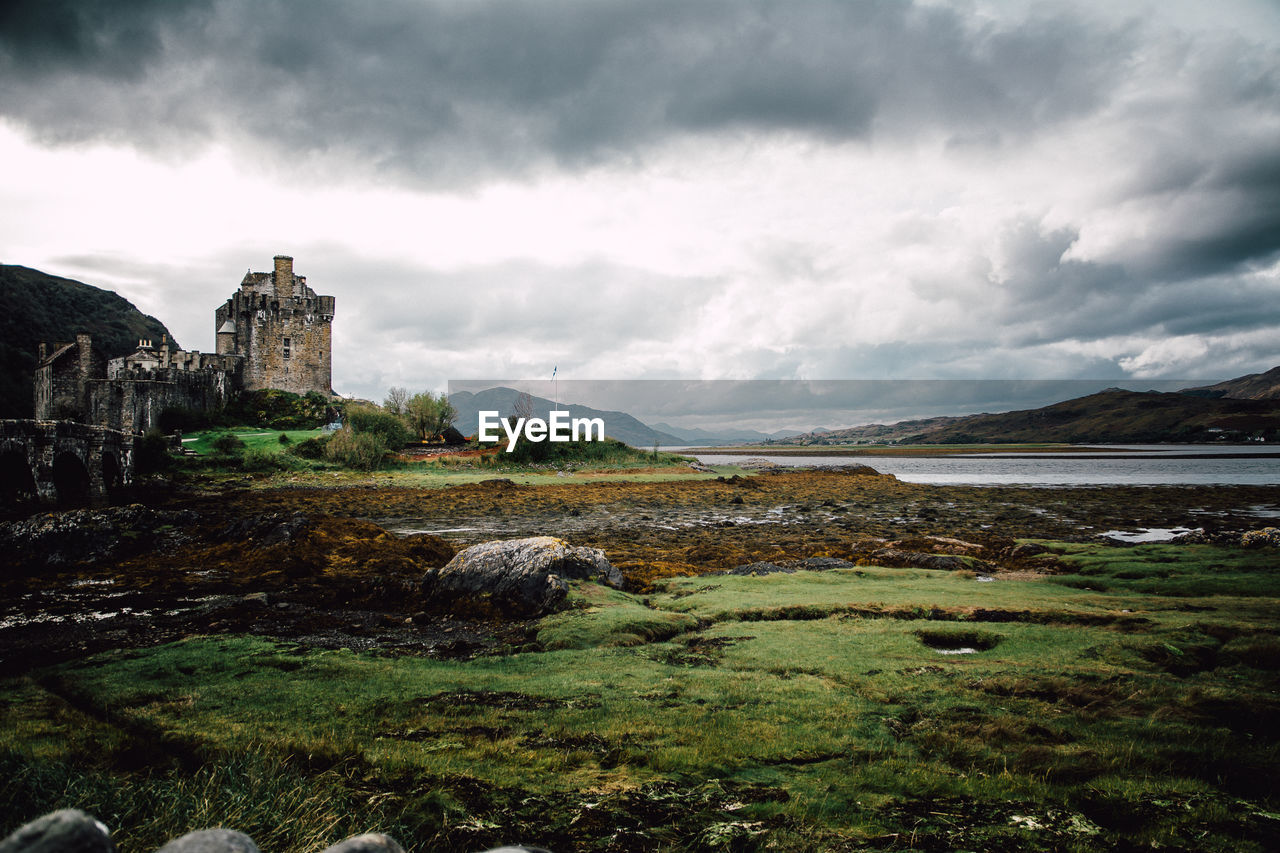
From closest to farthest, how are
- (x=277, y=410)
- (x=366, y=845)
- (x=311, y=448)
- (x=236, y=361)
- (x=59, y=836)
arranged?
(x=59, y=836) < (x=366, y=845) < (x=311, y=448) < (x=277, y=410) < (x=236, y=361)

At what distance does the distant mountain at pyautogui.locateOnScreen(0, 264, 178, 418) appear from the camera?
3361 inches

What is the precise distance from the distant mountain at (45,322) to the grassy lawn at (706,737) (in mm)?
101373

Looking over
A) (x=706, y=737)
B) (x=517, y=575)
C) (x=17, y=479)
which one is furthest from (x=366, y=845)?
(x=17, y=479)

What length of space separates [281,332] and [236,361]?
21.0 feet

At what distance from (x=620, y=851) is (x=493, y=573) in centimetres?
957

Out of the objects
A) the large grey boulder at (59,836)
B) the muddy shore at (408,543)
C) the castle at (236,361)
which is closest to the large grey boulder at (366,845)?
the large grey boulder at (59,836)

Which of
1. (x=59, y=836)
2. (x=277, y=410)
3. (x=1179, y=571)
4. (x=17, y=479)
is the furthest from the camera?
(x=277, y=410)

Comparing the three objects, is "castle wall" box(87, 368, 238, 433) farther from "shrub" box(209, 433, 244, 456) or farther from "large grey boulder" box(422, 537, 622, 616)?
"large grey boulder" box(422, 537, 622, 616)

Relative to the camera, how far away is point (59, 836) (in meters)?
2.13

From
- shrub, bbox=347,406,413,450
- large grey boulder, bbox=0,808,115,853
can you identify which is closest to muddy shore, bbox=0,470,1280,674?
large grey boulder, bbox=0,808,115,853

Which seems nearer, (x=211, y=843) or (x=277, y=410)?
(x=211, y=843)

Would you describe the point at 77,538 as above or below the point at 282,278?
below

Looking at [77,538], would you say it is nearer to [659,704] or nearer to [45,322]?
[659,704]

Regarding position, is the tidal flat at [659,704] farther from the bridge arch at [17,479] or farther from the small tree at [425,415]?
the small tree at [425,415]
